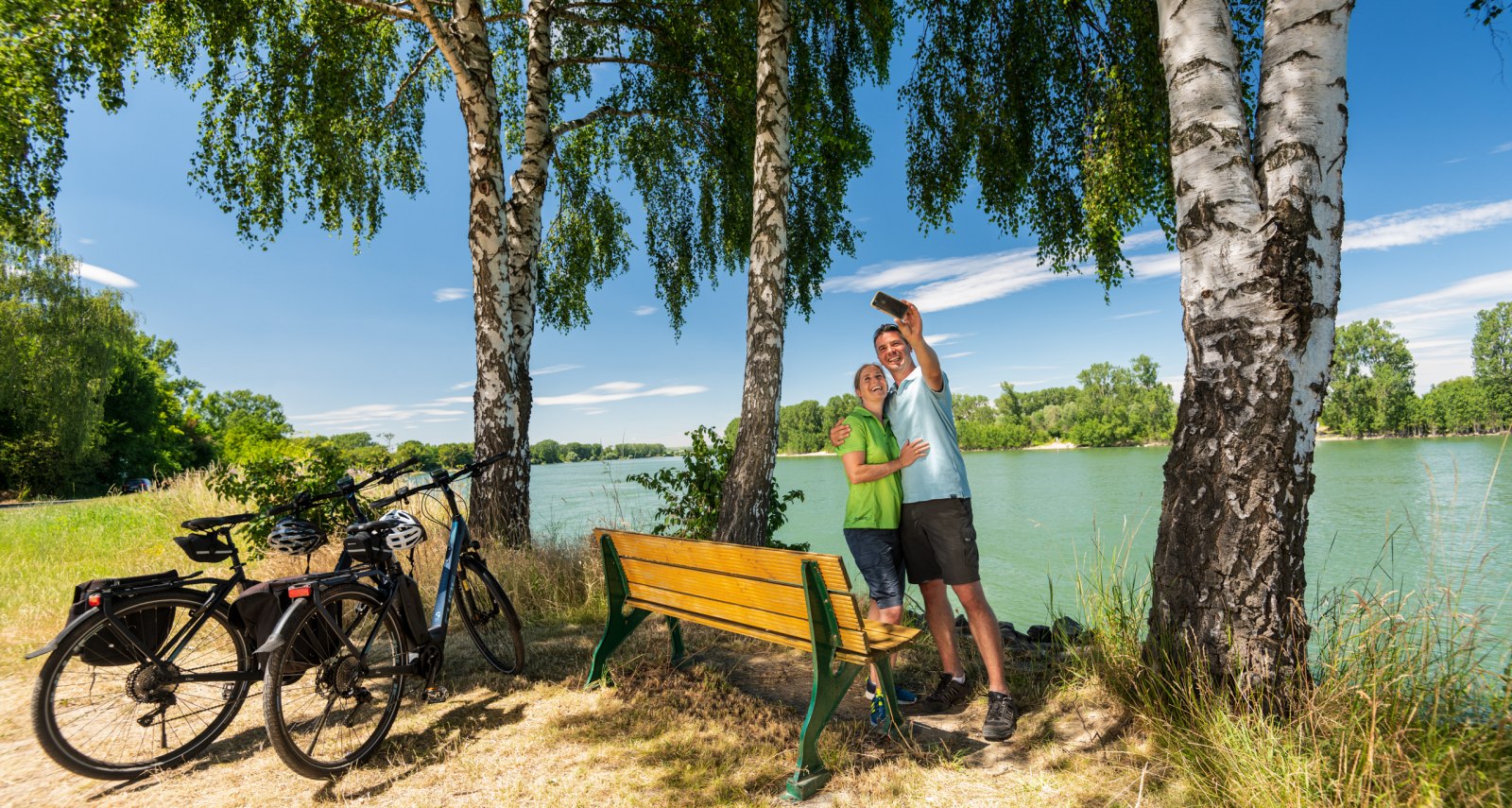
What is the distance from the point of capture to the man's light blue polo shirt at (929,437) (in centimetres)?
301

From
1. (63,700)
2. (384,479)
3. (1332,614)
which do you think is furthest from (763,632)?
(63,700)

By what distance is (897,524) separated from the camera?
124 inches

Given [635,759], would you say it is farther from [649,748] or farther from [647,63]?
[647,63]

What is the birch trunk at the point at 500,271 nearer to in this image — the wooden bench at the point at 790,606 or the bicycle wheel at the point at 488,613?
the bicycle wheel at the point at 488,613

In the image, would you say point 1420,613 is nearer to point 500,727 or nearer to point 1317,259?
point 1317,259

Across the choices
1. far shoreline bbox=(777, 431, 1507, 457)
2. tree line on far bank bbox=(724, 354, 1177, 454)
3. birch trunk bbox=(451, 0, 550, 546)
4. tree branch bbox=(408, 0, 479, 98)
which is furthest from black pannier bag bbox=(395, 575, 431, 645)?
tree line on far bank bbox=(724, 354, 1177, 454)

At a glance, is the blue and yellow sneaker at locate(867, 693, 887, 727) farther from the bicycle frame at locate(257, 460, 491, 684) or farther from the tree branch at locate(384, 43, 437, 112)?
the tree branch at locate(384, 43, 437, 112)

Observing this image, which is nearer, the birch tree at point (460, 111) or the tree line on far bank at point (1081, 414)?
the birch tree at point (460, 111)

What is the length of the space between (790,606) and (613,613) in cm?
139

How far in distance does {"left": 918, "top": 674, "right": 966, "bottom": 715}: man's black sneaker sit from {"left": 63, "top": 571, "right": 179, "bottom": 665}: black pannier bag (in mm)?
3338

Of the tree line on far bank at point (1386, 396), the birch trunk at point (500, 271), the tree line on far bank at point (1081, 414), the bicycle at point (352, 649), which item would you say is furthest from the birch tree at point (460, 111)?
the tree line on far bank at point (1386, 396)

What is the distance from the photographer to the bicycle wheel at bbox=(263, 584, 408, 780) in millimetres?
2512

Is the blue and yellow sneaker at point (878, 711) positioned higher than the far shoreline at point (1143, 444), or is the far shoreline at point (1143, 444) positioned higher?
the blue and yellow sneaker at point (878, 711)

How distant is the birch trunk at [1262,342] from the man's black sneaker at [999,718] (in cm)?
73
